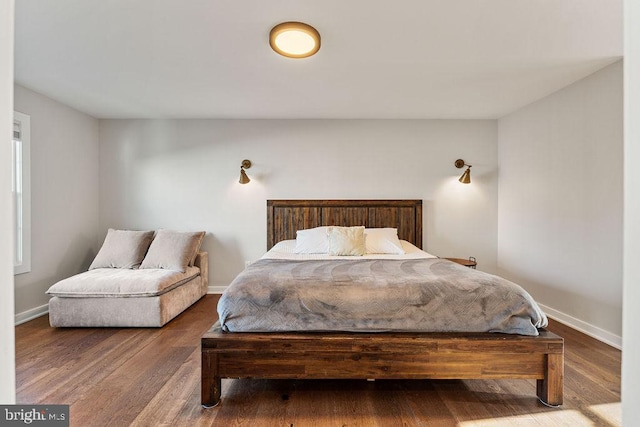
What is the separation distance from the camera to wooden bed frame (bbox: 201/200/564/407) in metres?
1.75

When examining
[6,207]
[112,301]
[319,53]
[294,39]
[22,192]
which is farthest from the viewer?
[22,192]

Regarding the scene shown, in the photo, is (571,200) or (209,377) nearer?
(209,377)

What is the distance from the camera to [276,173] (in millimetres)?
4148

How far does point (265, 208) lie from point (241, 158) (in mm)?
740

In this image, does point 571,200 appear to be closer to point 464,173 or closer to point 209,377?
point 464,173

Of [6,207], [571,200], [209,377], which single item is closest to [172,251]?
[209,377]

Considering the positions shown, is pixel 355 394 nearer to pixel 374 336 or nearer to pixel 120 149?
pixel 374 336

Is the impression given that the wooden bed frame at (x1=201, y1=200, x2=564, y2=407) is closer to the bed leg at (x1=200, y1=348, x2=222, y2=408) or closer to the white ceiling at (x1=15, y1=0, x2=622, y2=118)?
the bed leg at (x1=200, y1=348, x2=222, y2=408)

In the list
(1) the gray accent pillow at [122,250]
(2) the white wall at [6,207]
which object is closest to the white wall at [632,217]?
(2) the white wall at [6,207]

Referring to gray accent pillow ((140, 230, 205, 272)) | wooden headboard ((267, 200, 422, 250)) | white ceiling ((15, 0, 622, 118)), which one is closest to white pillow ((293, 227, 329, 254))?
wooden headboard ((267, 200, 422, 250))

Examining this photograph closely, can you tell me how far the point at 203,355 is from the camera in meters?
1.76

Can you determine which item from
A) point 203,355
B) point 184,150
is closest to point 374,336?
point 203,355

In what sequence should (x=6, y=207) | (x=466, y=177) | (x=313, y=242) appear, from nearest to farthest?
(x=6, y=207)
(x=313, y=242)
(x=466, y=177)

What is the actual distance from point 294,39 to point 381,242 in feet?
7.24
